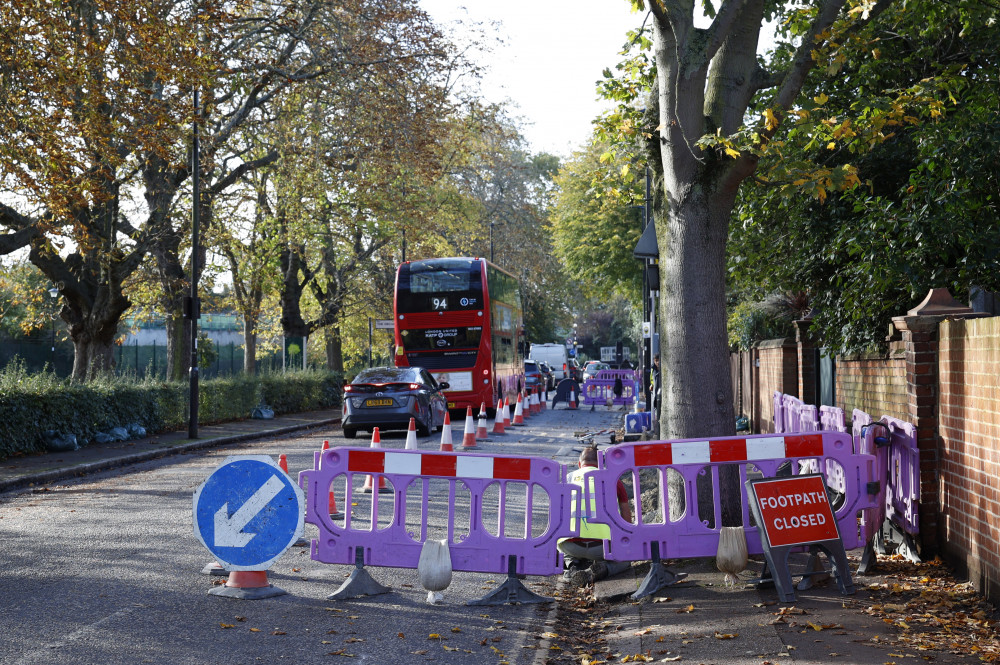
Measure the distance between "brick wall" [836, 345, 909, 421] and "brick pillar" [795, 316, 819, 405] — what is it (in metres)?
2.14

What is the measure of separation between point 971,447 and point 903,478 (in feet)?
4.46

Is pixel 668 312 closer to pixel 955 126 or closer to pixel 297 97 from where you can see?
pixel 955 126

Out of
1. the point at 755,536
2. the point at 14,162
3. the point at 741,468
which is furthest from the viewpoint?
the point at 14,162

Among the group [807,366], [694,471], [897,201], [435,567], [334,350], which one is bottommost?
[435,567]

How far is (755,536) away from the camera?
7375mm

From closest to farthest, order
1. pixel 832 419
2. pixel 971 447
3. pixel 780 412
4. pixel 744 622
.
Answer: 1. pixel 744 622
2. pixel 971 447
3. pixel 832 419
4. pixel 780 412

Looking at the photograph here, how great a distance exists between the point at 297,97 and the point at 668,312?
19312 millimetres

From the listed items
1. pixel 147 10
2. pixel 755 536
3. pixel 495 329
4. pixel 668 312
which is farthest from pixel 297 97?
pixel 755 536

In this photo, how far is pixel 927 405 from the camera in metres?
7.90

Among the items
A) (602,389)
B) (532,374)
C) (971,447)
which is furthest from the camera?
(532,374)

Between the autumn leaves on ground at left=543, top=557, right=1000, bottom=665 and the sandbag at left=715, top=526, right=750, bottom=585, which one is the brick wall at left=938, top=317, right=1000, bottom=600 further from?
the sandbag at left=715, top=526, right=750, bottom=585

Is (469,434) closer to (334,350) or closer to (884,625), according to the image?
(884,625)

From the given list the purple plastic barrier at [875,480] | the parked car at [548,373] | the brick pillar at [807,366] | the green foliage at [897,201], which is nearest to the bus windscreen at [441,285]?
the green foliage at [897,201]

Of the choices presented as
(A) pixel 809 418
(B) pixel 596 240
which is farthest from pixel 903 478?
(B) pixel 596 240
